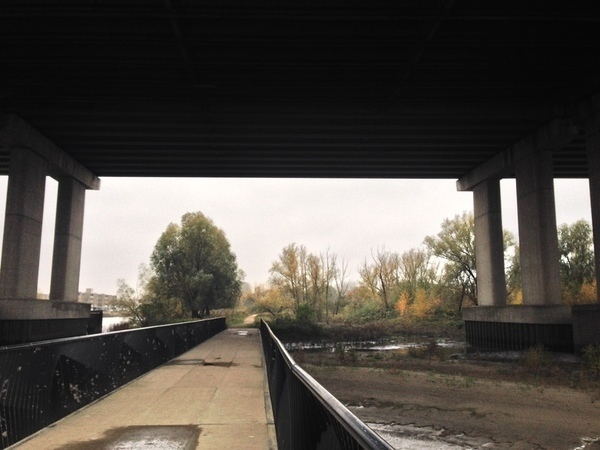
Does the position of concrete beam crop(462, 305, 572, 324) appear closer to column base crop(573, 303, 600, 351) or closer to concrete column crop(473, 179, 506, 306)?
column base crop(573, 303, 600, 351)

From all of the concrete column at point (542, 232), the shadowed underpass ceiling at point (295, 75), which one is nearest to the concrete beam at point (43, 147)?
the shadowed underpass ceiling at point (295, 75)

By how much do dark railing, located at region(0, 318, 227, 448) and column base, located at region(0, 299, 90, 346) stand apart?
15.8 meters

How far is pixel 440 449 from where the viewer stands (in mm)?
10531

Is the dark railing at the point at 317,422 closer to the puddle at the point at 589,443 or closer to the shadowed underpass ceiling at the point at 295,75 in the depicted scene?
the puddle at the point at 589,443

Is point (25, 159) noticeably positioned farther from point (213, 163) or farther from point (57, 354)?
point (57, 354)

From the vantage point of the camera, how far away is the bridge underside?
18.0 meters

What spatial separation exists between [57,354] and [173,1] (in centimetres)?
1284

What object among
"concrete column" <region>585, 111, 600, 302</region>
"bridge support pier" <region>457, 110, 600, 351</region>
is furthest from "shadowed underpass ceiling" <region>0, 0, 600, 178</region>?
"concrete column" <region>585, 111, 600, 302</region>

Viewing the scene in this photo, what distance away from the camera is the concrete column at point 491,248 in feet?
118

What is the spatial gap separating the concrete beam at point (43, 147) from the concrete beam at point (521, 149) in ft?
88.5

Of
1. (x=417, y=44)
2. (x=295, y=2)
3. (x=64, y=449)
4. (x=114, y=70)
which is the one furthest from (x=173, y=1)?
(x=64, y=449)

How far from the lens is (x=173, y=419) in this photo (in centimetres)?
789

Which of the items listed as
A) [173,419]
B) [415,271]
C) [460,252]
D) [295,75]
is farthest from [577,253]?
[173,419]

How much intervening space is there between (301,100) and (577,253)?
47623mm
